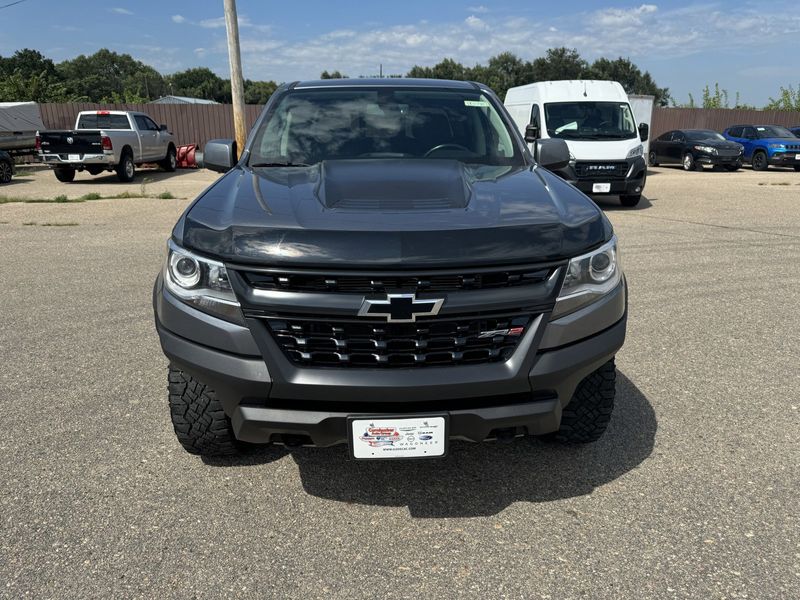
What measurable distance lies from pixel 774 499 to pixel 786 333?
2636mm

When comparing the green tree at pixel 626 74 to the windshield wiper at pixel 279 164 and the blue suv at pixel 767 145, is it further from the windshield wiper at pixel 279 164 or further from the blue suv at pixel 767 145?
the windshield wiper at pixel 279 164

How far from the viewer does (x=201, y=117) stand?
2688 centimetres

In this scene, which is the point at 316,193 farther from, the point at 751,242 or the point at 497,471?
the point at 751,242

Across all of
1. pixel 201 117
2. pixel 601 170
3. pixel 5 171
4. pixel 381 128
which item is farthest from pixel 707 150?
pixel 5 171

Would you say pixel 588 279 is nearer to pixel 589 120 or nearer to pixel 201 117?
pixel 589 120

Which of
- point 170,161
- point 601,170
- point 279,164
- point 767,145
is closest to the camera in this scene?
point 279,164

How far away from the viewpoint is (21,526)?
99.7 inches

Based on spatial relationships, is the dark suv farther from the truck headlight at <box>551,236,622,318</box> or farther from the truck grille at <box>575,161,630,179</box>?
the truck grille at <box>575,161,630,179</box>

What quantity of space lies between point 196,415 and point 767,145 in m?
23.6

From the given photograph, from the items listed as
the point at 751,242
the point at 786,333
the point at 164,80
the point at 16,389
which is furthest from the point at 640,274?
the point at 164,80

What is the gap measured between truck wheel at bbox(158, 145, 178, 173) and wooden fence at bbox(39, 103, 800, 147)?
119 inches

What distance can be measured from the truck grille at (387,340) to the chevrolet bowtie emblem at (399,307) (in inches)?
1.5

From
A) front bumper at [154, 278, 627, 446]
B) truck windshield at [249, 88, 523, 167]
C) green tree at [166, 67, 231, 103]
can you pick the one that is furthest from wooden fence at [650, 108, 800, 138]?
green tree at [166, 67, 231, 103]

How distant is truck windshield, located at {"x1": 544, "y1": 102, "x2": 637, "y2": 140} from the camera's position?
12.2 m
